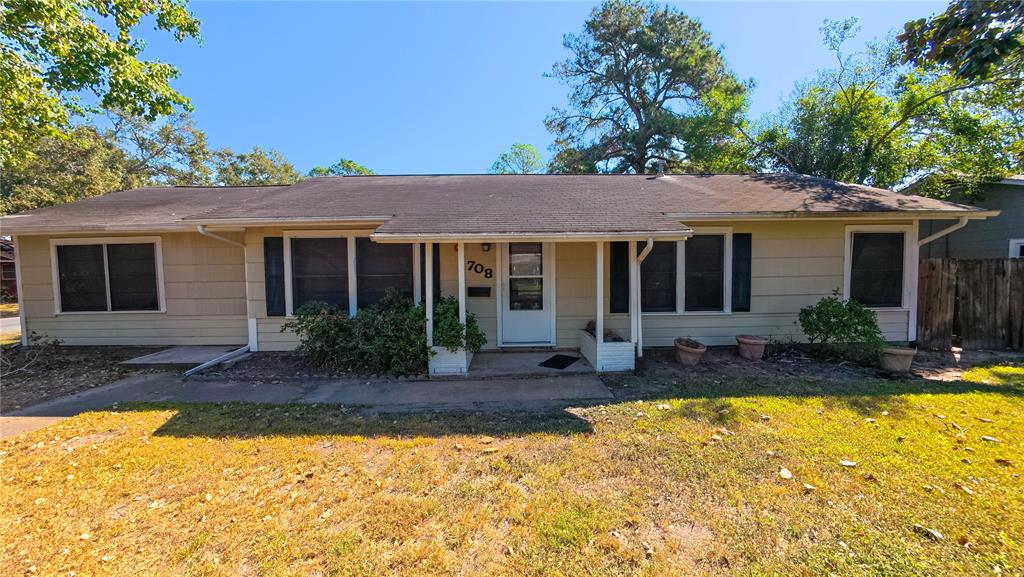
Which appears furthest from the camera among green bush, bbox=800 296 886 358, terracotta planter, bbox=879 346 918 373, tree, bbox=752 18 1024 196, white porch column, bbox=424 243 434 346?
tree, bbox=752 18 1024 196

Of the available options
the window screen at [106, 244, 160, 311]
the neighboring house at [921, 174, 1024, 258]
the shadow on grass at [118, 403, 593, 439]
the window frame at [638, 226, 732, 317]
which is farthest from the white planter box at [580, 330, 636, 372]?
the neighboring house at [921, 174, 1024, 258]

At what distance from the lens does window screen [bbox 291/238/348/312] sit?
6.63 meters

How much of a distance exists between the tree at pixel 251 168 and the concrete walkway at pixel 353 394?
26304 mm

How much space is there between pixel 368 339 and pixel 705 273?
18.6 feet

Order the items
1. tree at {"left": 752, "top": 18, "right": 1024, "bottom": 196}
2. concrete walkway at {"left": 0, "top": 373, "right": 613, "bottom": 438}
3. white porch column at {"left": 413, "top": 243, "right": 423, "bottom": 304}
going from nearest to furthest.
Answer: concrete walkway at {"left": 0, "top": 373, "right": 613, "bottom": 438}
white porch column at {"left": 413, "top": 243, "right": 423, "bottom": 304}
tree at {"left": 752, "top": 18, "right": 1024, "bottom": 196}

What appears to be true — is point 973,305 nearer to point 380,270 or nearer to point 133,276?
point 380,270

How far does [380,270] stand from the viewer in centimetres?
666

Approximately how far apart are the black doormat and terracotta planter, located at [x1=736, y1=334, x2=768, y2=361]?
105 inches

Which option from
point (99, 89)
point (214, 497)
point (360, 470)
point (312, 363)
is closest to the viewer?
point (214, 497)

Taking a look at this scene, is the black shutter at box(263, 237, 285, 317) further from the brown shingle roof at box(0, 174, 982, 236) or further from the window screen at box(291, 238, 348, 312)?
the brown shingle roof at box(0, 174, 982, 236)

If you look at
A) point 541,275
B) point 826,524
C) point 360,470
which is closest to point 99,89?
point 541,275

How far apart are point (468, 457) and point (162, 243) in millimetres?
7671

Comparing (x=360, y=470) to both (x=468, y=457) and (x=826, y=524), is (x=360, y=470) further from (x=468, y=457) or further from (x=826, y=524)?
(x=826, y=524)

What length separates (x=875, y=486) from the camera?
273 cm
